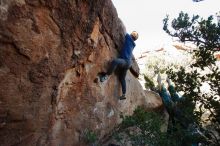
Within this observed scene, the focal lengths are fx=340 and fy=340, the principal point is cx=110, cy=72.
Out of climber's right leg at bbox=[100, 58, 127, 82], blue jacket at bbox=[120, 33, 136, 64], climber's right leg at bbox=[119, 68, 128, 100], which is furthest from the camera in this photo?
climber's right leg at bbox=[119, 68, 128, 100]

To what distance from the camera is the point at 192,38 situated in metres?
7.02

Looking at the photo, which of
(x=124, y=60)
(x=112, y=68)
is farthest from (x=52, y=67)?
(x=124, y=60)

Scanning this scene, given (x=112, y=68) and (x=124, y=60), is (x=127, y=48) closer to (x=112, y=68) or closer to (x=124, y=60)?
(x=124, y=60)

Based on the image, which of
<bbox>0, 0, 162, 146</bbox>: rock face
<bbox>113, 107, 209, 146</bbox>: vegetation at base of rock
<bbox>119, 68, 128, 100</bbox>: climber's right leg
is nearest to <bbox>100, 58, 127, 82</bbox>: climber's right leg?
<bbox>0, 0, 162, 146</bbox>: rock face

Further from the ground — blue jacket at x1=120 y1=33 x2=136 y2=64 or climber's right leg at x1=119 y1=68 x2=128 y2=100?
blue jacket at x1=120 y1=33 x2=136 y2=64

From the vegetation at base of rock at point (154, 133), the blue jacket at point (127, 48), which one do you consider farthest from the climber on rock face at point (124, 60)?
the vegetation at base of rock at point (154, 133)

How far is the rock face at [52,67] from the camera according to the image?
245 inches

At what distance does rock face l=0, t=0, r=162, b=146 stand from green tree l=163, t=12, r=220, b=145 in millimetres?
2063

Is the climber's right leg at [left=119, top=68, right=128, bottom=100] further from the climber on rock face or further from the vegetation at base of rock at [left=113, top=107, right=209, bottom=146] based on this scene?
the vegetation at base of rock at [left=113, top=107, right=209, bottom=146]

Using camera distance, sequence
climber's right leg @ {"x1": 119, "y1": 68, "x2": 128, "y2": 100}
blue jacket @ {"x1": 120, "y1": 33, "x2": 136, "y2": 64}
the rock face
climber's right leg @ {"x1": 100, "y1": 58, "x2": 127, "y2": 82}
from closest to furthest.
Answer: the rock face → climber's right leg @ {"x1": 100, "y1": 58, "x2": 127, "y2": 82} → blue jacket @ {"x1": 120, "y1": 33, "x2": 136, "y2": 64} → climber's right leg @ {"x1": 119, "y1": 68, "x2": 128, "y2": 100}

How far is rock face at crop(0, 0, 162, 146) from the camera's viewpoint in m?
6.23

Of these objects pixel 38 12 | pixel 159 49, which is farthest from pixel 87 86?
pixel 159 49

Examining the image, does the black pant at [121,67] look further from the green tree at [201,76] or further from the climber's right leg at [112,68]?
the green tree at [201,76]

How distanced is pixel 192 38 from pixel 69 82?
9.54 ft
